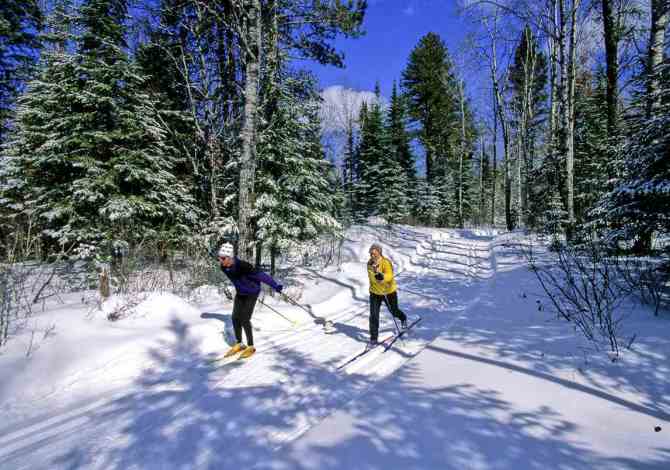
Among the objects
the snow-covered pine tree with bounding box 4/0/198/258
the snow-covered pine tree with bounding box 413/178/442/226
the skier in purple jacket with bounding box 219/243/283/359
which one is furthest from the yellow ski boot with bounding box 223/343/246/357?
the snow-covered pine tree with bounding box 413/178/442/226

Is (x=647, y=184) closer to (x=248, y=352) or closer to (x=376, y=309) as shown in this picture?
(x=376, y=309)

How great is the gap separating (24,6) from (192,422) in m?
22.0

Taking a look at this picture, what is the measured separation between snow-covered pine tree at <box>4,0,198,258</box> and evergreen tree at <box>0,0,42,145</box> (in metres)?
6.78

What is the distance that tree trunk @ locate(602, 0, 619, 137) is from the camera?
9383 mm

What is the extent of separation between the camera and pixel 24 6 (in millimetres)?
15172

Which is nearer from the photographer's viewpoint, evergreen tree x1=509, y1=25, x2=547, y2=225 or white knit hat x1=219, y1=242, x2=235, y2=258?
white knit hat x1=219, y1=242, x2=235, y2=258

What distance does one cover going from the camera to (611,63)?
373 inches

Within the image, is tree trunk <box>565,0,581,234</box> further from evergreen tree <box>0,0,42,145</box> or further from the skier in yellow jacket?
evergreen tree <box>0,0,42,145</box>

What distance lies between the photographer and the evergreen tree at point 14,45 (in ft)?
48.3

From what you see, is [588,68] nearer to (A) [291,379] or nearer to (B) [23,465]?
(A) [291,379]

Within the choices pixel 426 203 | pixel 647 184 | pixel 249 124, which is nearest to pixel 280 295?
pixel 249 124

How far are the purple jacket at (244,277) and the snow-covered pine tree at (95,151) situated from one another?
566cm

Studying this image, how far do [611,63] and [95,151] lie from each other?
51.9 feet

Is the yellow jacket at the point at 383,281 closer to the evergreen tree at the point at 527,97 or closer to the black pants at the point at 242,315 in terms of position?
the black pants at the point at 242,315
